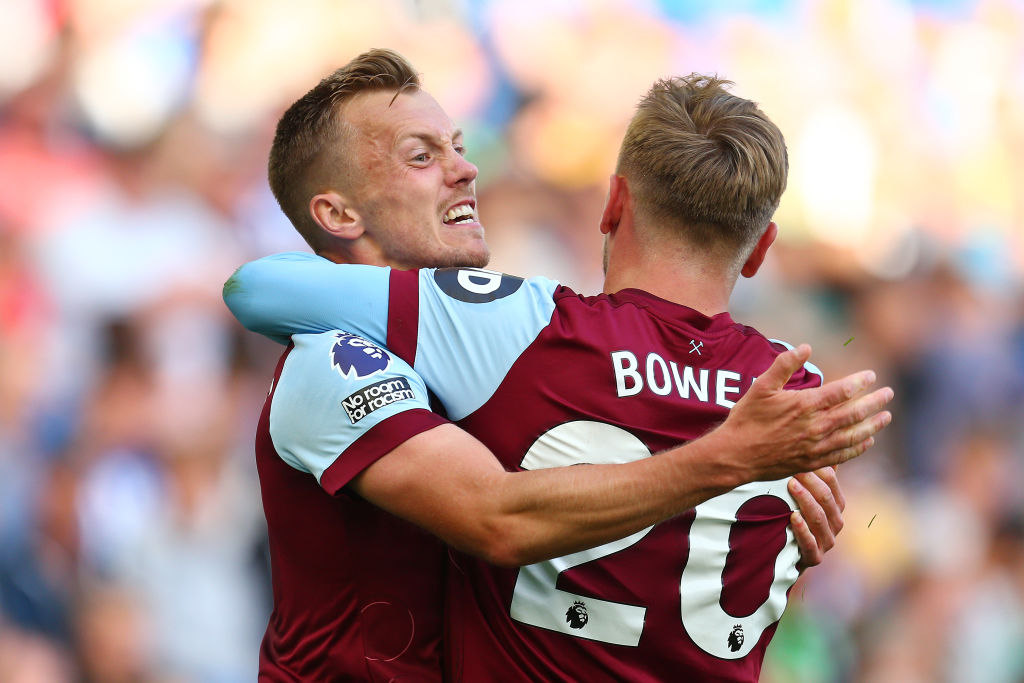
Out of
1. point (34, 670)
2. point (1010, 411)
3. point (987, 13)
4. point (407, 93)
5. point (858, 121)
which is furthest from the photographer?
point (987, 13)

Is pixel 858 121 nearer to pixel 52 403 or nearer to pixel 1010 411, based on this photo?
pixel 1010 411

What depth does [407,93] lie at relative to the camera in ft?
10.2

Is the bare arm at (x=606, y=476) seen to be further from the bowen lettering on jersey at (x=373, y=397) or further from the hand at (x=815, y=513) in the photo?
the hand at (x=815, y=513)

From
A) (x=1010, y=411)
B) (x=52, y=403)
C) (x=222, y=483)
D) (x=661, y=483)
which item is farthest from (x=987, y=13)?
(x=661, y=483)

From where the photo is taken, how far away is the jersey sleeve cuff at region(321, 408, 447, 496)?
218 cm

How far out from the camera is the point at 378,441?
2199mm

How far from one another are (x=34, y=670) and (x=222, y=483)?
1.18m

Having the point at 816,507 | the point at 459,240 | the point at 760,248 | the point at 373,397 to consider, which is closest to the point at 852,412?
the point at 816,507

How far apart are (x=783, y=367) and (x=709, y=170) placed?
0.71m

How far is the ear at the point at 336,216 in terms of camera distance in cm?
297

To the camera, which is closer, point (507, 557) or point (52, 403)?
point (507, 557)

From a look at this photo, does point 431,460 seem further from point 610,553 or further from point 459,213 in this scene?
point 459,213

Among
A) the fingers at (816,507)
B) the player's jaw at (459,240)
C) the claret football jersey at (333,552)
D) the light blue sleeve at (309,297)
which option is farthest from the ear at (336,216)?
the fingers at (816,507)

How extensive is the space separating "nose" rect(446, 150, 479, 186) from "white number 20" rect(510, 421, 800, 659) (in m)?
1.02
